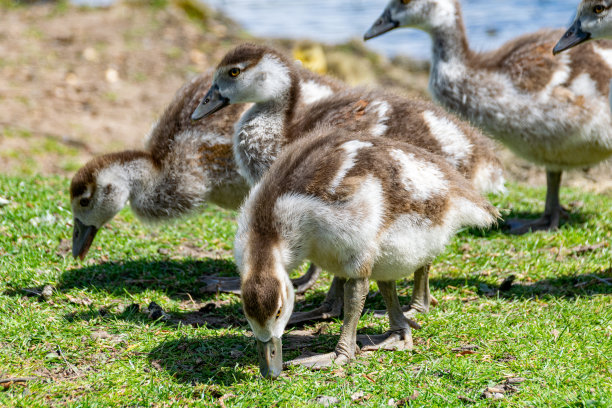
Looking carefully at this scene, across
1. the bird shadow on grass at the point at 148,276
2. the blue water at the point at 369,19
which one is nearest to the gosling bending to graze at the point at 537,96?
the bird shadow on grass at the point at 148,276

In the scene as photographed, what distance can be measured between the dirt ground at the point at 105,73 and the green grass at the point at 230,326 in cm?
331

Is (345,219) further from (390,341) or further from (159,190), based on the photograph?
(159,190)

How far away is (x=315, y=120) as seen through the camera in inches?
217

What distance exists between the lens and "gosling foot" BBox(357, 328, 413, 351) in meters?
4.79

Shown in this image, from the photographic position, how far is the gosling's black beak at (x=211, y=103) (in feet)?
19.5

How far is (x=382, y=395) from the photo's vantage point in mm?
4152

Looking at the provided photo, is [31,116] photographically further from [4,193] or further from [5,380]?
[5,380]

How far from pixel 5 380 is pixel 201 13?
14.9m

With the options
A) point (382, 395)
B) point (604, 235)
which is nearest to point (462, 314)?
point (382, 395)

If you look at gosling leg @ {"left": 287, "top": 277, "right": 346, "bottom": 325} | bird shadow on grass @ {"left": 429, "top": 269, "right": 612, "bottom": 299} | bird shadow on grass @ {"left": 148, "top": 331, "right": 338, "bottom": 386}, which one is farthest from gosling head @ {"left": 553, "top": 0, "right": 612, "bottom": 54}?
bird shadow on grass @ {"left": 148, "top": 331, "right": 338, "bottom": 386}

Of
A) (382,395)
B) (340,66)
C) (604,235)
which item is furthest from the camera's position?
(340,66)

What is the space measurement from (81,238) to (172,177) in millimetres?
952

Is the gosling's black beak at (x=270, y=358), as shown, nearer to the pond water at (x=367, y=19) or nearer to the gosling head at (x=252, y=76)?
the gosling head at (x=252, y=76)

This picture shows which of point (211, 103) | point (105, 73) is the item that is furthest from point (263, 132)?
point (105, 73)
